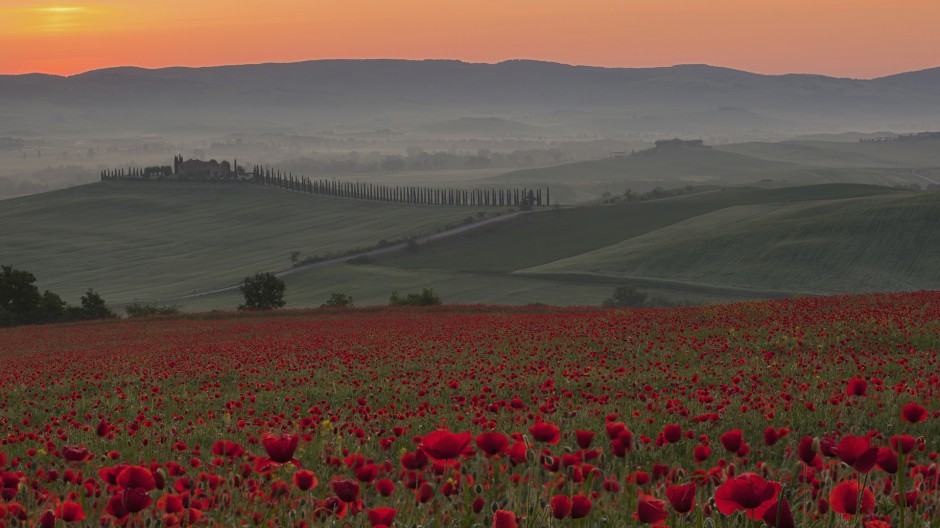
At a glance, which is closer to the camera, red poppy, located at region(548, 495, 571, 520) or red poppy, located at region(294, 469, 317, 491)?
red poppy, located at region(548, 495, 571, 520)

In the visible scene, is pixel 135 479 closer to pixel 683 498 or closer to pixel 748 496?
pixel 683 498

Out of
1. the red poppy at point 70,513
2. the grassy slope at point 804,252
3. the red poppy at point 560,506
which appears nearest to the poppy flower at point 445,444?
the red poppy at point 560,506

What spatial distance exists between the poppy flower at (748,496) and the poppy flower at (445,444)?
1293mm

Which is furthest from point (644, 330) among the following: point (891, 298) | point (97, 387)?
point (97, 387)

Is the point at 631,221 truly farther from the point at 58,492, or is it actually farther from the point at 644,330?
the point at 58,492

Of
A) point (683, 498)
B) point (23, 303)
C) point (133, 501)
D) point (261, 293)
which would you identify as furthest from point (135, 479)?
point (261, 293)

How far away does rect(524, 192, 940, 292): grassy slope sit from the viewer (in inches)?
3844

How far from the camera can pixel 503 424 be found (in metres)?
12.6

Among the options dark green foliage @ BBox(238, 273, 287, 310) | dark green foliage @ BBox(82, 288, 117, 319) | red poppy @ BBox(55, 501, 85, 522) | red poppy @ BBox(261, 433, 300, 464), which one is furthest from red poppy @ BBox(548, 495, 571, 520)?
dark green foliage @ BBox(82, 288, 117, 319)

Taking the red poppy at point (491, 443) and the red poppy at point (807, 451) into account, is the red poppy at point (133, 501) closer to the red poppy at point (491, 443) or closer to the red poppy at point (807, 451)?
the red poppy at point (491, 443)

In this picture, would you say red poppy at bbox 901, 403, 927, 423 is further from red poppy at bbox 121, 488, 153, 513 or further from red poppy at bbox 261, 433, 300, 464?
red poppy at bbox 121, 488, 153, 513

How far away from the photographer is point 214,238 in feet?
592

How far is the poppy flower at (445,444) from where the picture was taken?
16.0 ft

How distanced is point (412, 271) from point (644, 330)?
96.5 meters
